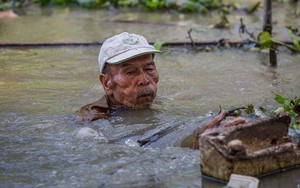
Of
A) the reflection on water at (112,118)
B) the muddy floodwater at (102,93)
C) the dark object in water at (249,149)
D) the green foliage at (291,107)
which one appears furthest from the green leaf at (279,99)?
the dark object in water at (249,149)

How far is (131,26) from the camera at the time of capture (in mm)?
10805

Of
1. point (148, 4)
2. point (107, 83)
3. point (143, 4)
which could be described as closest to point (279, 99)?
point (107, 83)

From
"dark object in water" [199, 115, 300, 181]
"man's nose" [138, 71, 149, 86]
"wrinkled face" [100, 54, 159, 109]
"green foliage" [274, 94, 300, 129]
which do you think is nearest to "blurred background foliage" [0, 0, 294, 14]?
"wrinkled face" [100, 54, 159, 109]

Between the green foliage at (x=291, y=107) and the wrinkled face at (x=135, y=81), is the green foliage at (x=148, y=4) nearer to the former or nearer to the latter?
the wrinkled face at (x=135, y=81)

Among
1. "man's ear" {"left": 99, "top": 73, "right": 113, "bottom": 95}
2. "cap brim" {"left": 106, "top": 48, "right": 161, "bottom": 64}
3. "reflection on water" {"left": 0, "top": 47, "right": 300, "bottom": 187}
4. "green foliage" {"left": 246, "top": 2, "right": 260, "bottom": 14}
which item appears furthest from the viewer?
"green foliage" {"left": 246, "top": 2, "right": 260, "bottom": 14}

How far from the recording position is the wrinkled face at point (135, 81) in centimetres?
517

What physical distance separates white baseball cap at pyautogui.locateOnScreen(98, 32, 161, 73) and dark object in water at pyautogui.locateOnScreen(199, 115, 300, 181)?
158cm

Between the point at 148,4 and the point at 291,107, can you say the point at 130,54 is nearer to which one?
the point at 291,107

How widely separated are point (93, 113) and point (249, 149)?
1.78 meters

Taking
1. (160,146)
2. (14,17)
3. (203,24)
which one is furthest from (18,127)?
(14,17)

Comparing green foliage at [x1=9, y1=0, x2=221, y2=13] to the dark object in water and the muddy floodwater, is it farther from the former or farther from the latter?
the dark object in water

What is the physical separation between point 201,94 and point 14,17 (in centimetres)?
687

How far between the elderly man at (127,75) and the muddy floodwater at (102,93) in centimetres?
11

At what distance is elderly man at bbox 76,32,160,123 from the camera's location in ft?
16.9
